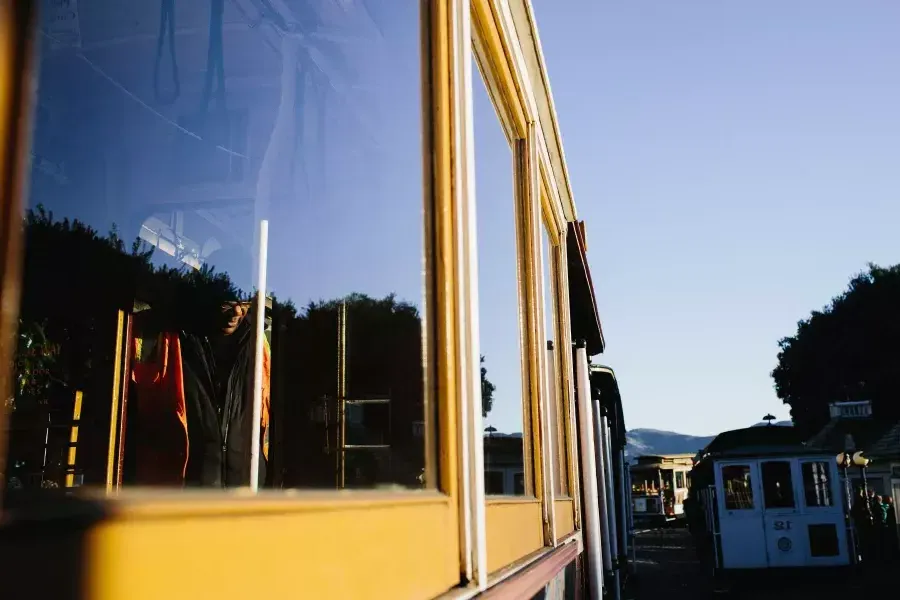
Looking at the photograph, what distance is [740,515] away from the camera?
43.4 feet

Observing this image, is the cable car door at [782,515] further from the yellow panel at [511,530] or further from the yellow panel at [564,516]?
the yellow panel at [511,530]

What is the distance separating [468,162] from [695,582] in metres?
14.2

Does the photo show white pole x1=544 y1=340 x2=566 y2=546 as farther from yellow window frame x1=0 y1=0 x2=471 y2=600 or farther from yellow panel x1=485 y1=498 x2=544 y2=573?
yellow window frame x1=0 y1=0 x2=471 y2=600

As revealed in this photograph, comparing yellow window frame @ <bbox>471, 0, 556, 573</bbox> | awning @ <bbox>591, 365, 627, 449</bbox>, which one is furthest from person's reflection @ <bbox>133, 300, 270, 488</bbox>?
awning @ <bbox>591, 365, 627, 449</bbox>

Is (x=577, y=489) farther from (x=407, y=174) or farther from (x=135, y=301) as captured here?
(x=407, y=174)

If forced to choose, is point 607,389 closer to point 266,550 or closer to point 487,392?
point 487,392

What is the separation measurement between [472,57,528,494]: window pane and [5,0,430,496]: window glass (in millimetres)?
281

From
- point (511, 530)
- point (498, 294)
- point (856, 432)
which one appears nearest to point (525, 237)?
point (498, 294)

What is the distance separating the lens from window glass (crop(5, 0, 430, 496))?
168 cm

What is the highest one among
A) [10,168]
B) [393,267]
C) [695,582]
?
[393,267]

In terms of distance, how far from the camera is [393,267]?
1.66 meters

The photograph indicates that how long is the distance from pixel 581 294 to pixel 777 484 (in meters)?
10.4

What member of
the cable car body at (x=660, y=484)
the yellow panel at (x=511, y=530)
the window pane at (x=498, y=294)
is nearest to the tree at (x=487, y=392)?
the window pane at (x=498, y=294)

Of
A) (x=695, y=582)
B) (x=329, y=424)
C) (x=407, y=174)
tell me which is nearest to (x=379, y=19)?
(x=407, y=174)
